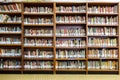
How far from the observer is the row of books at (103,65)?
5984 millimetres

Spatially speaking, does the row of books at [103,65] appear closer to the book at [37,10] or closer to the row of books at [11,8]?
the book at [37,10]

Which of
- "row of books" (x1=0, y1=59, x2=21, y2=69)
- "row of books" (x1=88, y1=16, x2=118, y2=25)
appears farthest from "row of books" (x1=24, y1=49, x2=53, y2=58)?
"row of books" (x1=88, y1=16, x2=118, y2=25)

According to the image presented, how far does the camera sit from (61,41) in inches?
238

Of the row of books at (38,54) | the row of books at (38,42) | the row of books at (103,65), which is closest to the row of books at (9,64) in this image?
the row of books at (38,54)

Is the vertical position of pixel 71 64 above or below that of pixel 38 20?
below

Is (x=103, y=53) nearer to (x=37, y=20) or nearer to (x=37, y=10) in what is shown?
(x=37, y=20)

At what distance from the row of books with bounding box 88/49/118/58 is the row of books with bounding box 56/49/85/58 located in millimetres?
218

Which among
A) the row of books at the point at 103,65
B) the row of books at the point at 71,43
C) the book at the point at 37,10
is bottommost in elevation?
the row of books at the point at 103,65

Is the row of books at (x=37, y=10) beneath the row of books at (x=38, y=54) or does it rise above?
above

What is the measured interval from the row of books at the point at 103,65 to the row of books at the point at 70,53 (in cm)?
33

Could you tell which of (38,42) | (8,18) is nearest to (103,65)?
(38,42)

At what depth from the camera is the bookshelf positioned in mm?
5922

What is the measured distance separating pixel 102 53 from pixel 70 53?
2.88 ft

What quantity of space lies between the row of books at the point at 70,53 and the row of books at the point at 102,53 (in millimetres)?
218
